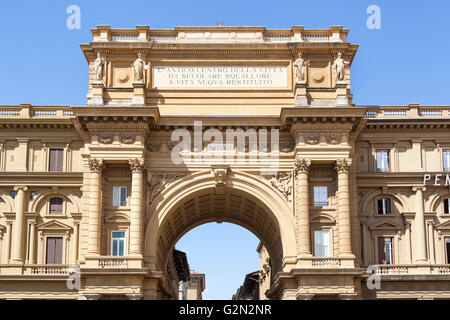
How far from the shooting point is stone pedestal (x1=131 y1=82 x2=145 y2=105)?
5378 cm

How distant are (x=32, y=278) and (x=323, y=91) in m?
24.2

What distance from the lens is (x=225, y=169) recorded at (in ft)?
177

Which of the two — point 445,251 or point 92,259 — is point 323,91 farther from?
point 92,259

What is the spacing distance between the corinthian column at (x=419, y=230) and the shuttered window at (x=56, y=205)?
25.9 m

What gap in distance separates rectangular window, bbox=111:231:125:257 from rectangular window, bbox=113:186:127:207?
203 cm

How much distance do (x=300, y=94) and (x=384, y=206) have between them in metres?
10.6

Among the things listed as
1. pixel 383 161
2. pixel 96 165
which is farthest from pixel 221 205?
pixel 383 161

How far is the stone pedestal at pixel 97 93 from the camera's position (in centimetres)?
5384

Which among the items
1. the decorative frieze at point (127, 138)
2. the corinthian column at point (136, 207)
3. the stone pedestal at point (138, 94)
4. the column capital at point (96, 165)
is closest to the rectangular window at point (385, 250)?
the corinthian column at point (136, 207)

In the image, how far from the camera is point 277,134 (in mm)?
54500

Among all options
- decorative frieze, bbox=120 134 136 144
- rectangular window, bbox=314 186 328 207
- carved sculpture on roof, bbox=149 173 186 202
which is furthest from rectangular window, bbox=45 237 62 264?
rectangular window, bbox=314 186 328 207

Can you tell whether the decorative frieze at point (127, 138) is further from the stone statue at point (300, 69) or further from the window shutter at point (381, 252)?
the window shutter at point (381, 252)

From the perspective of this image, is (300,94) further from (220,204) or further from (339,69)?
(220,204)

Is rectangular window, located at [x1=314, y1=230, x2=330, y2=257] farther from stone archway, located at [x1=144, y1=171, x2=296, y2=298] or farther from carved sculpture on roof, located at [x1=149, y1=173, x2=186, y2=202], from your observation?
carved sculpture on roof, located at [x1=149, y1=173, x2=186, y2=202]
